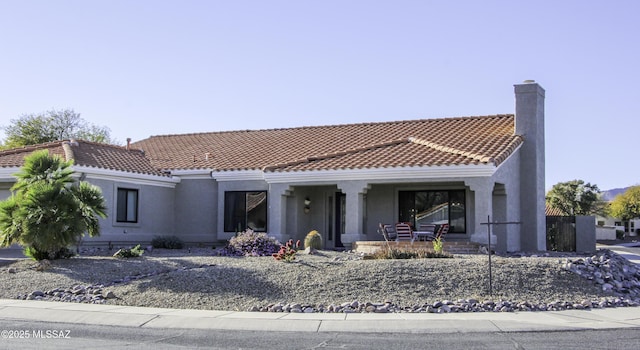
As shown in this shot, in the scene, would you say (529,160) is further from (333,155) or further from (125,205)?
(125,205)

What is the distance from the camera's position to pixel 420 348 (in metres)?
10.2

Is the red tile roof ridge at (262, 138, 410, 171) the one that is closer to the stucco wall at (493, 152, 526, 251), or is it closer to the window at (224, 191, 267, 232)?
the window at (224, 191, 267, 232)

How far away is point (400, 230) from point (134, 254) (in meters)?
8.06

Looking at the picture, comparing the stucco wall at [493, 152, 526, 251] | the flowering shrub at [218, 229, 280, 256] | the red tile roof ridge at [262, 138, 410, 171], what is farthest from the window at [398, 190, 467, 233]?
the flowering shrub at [218, 229, 280, 256]

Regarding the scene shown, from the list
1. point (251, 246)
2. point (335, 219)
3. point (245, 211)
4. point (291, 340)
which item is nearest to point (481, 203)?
point (335, 219)

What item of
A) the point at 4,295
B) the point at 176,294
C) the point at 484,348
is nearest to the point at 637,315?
the point at 484,348

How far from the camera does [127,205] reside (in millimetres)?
26750

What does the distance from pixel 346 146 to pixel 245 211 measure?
4.80 m

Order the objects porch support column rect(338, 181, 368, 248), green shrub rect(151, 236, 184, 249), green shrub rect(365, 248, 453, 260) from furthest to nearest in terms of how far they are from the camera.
→ green shrub rect(151, 236, 184, 249) < porch support column rect(338, 181, 368, 248) < green shrub rect(365, 248, 453, 260)

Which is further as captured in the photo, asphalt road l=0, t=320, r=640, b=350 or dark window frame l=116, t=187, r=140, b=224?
dark window frame l=116, t=187, r=140, b=224

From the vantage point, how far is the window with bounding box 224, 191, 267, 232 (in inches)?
1062

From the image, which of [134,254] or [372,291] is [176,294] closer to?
[372,291]

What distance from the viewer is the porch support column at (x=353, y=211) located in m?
24.2

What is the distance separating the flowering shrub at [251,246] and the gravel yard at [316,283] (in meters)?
4.17
